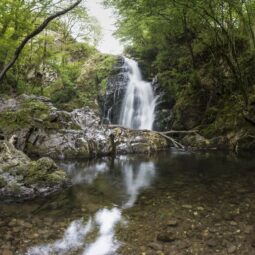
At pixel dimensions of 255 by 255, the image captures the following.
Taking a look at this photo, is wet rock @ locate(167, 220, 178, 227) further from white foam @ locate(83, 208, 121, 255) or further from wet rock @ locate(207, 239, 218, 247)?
white foam @ locate(83, 208, 121, 255)

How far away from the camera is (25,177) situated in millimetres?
6020

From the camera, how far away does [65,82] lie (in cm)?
2062

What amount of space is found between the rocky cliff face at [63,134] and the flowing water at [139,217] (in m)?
3.38

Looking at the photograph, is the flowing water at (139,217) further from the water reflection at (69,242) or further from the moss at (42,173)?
the moss at (42,173)

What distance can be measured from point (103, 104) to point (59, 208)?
631 inches

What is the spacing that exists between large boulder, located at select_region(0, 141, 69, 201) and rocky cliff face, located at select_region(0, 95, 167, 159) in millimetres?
4240

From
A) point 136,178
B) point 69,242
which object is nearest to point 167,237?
point 69,242

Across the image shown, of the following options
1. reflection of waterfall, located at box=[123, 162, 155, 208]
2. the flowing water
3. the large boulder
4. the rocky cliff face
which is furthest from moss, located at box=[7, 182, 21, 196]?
the rocky cliff face

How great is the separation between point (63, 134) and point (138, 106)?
778 cm

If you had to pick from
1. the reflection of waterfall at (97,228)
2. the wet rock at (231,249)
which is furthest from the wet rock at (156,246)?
the wet rock at (231,249)

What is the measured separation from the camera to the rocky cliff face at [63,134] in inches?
434

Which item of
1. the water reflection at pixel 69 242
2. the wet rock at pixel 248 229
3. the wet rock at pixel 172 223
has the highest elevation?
the wet rock at pixel 248 229

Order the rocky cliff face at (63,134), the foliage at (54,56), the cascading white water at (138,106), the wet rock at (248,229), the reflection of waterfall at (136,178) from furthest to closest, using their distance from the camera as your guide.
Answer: the cascading white water at (138,106), the foliage at (54,56), the rocky cliff face at (63,134), the reflection of waterfall at (136,178), the wet rock at (248,229)

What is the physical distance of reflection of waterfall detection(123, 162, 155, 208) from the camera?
601cm
